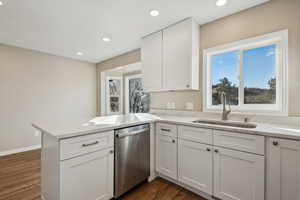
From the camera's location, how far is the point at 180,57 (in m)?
2.16

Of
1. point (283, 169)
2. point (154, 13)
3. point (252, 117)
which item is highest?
point (154, 13)

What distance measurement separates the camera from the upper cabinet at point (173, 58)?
6.84 feet

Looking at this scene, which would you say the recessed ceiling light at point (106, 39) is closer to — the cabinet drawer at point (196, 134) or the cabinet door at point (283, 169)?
the cabinet drawer at point (196, 134)

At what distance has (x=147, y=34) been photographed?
255cm

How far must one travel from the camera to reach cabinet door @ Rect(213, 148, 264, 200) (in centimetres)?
130

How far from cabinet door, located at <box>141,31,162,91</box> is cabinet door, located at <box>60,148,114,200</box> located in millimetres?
1379

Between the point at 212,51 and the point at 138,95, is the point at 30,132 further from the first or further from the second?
the point at 212,51

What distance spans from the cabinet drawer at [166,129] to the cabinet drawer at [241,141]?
53cm

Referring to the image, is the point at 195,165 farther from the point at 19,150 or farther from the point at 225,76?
the point at 19,150

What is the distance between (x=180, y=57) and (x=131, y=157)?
1.61 meters

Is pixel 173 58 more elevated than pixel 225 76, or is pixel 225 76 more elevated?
pixel 173 58

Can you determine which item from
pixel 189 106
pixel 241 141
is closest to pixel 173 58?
pixel 189 106

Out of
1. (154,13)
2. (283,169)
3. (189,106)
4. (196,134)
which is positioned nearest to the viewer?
(283,169)

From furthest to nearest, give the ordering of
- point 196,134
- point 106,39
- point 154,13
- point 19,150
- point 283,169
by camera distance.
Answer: point 19,150 → point 106,39 → point 154,13 → point 196,134 → point 283,169
